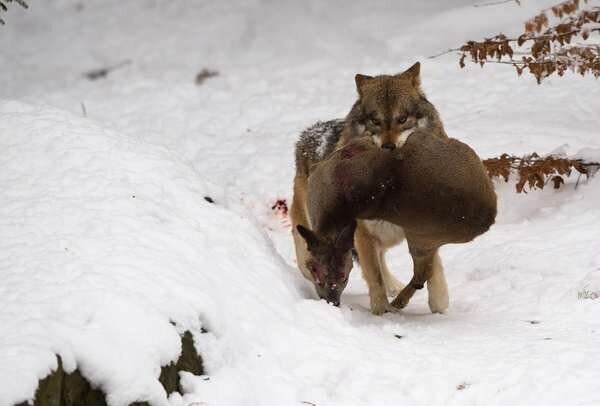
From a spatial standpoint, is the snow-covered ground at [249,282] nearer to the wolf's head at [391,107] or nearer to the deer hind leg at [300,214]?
the deer hind leg at [300,214]

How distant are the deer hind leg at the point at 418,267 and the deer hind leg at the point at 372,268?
17 cm

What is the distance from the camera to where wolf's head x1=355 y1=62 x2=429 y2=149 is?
6.08 metres

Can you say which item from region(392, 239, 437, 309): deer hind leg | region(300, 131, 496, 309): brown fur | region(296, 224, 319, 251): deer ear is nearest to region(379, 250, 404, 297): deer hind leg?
region(392, 239, 437, 309): deer hind leg

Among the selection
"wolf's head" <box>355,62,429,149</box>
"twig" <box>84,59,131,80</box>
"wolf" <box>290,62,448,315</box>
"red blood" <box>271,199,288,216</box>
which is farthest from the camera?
"twig" <box>84,59,131,80</box>

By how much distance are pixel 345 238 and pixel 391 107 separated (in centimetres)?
114

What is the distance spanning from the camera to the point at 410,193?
5.26 m

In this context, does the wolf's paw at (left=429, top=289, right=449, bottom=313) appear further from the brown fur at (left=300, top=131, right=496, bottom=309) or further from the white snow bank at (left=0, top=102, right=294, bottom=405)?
the white snow bank at (left=0, top=102, right=294, bottom=405)

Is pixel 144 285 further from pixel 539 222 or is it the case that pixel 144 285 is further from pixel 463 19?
pixel 463 19

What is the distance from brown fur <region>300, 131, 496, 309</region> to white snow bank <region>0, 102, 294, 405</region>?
21.3 inches

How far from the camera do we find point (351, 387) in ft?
14.2

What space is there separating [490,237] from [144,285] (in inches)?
180

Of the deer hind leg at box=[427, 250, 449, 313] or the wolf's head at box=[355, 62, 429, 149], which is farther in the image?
the deer hind leg at box=[427, 250, 449, 313]

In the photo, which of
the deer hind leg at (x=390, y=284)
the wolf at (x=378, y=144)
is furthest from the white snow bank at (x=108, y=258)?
the deer hind leg at (x=390, y=284)

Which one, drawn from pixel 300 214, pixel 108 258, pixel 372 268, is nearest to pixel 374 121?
pixel 372 268
